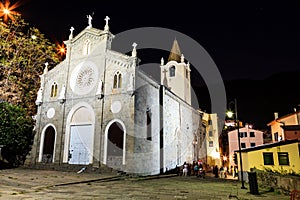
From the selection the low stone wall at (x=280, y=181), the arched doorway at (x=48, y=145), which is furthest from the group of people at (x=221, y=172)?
the arched doorway at (x=48, y=145)

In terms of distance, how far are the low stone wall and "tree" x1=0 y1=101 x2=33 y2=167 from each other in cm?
2182

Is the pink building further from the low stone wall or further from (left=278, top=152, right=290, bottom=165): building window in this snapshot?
the low stone wall

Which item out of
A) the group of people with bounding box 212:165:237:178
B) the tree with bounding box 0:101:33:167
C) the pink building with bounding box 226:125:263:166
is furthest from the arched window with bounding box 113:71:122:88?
the pink building with bounding box 226:125:263:166

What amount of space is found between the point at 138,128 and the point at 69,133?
7419 mm

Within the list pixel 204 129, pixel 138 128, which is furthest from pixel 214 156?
pixel 138 128

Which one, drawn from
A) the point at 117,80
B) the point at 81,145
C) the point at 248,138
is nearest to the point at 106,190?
the point at 81,145

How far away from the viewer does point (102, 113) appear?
2164 centimetres

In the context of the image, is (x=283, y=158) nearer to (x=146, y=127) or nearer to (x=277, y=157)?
(x=277, y=157)

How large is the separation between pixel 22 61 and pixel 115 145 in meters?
14.4

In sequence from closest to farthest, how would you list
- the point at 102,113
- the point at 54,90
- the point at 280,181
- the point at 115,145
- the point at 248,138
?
the point at 280,181
the point at 115,145
the point at 102,113
the point at 54,90
the point at 248,138

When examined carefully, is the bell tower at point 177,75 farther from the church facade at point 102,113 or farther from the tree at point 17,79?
the tree at point 17,79

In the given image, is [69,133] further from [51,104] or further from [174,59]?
[174,59]

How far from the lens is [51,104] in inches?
982

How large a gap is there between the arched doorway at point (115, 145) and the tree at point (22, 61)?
11.8m
